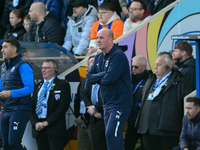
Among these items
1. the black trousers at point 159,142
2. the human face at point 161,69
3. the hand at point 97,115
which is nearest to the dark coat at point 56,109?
the hand at point 97,115

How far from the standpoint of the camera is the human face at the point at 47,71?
9.40 meters

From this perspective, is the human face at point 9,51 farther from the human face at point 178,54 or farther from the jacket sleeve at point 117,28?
the jacket sleeve at point 117,28

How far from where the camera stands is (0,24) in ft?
44.7

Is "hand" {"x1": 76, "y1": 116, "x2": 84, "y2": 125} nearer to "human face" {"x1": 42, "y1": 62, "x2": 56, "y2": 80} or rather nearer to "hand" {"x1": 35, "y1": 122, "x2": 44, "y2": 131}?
"hand" {"x1": 35, "y1": 122, "x2": 44, "y2": 131}

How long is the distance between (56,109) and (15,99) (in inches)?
59.0

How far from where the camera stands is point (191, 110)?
24.0 feet

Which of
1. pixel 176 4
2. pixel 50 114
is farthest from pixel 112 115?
pixel 176 4

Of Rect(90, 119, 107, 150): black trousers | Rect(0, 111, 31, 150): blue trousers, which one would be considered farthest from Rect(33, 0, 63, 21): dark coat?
Rect(0, 111, 31, 150): blue trousers

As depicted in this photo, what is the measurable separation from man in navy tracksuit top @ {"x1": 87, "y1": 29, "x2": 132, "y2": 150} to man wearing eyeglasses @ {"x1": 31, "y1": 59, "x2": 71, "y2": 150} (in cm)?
224

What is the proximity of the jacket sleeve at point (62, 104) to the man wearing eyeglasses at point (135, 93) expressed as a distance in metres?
1.34

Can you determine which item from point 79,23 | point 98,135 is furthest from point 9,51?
point 79,23

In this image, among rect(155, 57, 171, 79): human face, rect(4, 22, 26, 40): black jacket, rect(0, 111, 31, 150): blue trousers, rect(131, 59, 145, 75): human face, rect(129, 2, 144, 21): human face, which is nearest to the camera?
rect(0, 111, 31, 150): blue trousers

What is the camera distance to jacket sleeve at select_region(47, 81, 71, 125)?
29.7 ft

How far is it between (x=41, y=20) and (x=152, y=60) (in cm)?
312
